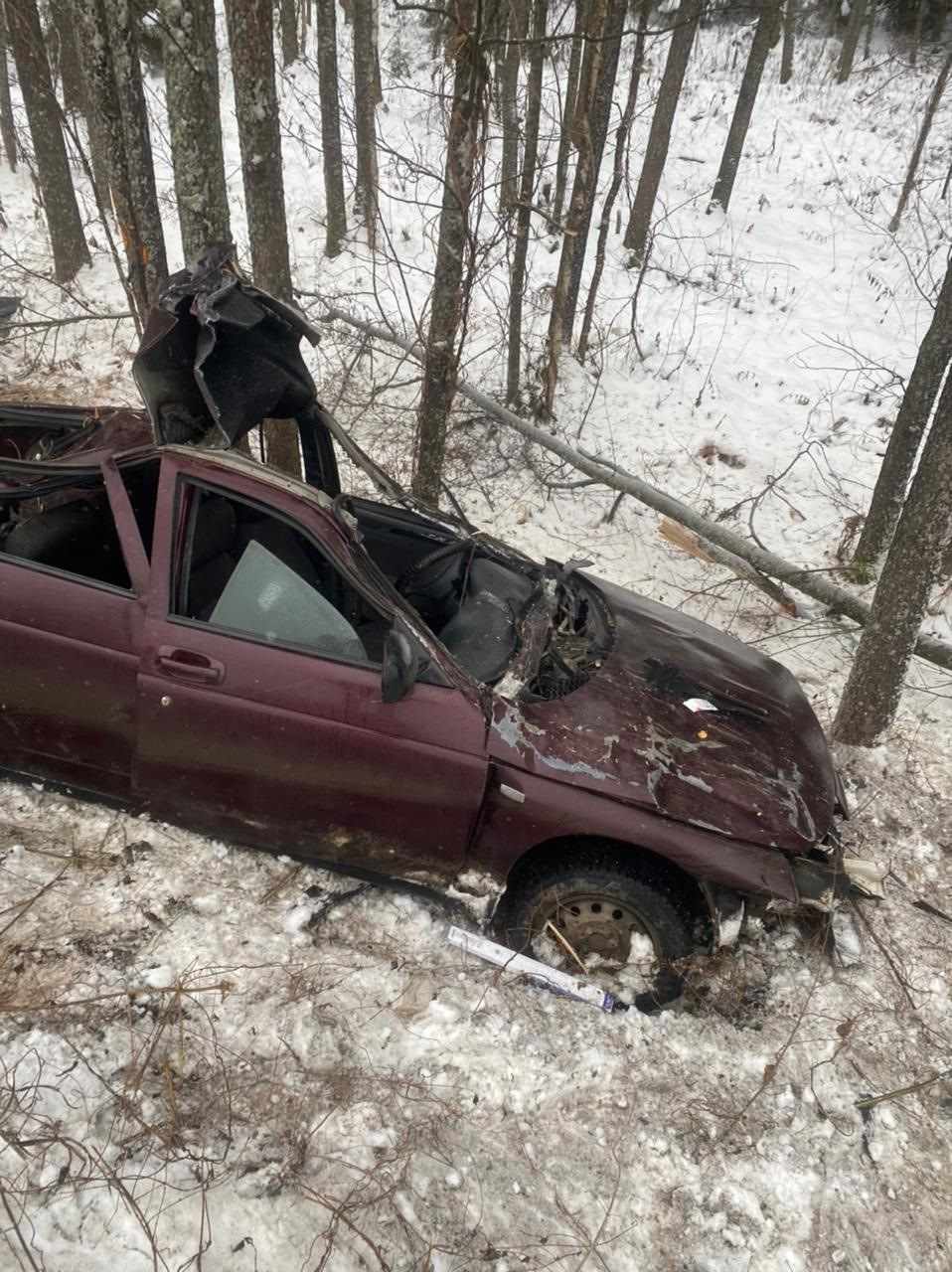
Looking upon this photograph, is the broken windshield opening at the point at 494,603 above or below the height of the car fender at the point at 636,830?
above

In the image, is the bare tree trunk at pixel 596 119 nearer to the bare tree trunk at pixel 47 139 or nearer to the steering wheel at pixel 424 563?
the steering wheel at pixel 424 563

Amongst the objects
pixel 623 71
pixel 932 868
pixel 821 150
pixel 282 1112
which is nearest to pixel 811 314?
pixel 821 150

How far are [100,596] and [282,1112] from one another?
186 centimetres

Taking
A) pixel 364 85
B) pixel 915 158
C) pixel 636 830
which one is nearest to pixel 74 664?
pixel 636 830

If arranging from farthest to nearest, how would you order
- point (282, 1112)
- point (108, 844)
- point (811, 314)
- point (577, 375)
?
point (811, 314), point (577, 375), point (108, 844), point (282, 1112)

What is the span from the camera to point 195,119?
4.43 meters

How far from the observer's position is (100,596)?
9.02 feet

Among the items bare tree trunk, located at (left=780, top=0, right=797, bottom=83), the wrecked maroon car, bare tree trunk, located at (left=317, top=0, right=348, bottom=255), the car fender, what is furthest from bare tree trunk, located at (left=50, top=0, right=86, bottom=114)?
bare tree trunk, located at (left=780, top=0, right=797, bottom=83)

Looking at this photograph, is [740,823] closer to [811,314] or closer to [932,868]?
[932,868]

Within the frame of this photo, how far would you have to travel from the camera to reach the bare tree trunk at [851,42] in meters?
16.0

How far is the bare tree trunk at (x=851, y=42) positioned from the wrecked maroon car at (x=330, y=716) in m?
19.4

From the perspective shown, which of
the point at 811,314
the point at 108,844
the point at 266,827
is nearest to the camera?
the point at 266,827

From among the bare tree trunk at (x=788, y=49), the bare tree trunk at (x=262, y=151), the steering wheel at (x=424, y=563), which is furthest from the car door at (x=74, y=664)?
the bare tree trunk at (x=788, y=49)

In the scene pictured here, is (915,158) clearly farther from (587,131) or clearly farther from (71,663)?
(71,663)
